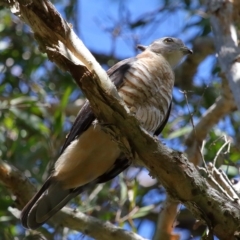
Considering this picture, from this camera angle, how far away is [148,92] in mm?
4086

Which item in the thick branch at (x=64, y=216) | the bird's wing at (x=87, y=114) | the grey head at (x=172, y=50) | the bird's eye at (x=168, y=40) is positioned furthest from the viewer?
the bird's eye at (x=168, y=40)

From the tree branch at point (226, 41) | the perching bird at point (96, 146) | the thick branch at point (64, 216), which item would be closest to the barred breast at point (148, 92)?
the perching bird at point (96, 146)

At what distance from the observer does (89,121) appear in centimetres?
387

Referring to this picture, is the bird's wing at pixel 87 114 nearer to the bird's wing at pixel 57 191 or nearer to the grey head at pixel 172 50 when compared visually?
the bird's wing at pixel 57 191

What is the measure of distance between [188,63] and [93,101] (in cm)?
343

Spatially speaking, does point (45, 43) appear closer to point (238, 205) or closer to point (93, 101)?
point (93, 101)

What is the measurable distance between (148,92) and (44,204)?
98cm

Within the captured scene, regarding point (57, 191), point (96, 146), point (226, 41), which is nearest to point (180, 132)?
point (226, 41)

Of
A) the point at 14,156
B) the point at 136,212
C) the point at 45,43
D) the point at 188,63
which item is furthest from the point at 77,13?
the point at 45,43

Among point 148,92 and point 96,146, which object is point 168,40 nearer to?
point 148,92

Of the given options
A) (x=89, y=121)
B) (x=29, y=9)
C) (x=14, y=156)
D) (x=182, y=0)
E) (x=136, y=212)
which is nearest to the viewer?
(x=29, y=9)

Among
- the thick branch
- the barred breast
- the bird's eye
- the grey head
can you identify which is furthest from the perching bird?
the bird's eye

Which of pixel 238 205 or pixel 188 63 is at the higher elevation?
pixel 238 205

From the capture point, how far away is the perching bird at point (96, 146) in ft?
12.9
